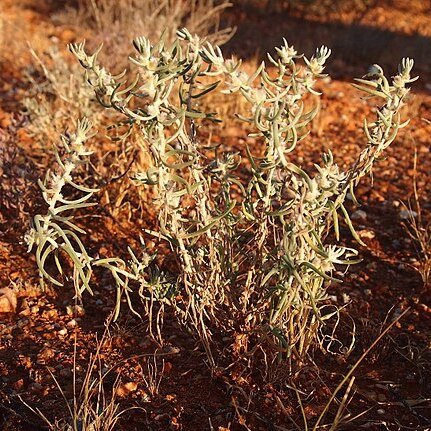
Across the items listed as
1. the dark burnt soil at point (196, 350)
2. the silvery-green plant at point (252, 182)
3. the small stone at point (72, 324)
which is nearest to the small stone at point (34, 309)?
the dark burnt soil at point (196, 350)

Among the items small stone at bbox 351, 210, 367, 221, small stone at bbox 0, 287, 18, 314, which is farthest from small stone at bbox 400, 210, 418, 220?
small stone at bbox 0, 287, 18, 314

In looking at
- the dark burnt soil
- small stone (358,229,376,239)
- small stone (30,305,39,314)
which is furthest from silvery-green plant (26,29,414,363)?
small stone (358,229,376,239)

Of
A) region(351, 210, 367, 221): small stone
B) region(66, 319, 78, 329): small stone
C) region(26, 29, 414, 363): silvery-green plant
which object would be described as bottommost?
region(351, 210, 367, 221): small stone

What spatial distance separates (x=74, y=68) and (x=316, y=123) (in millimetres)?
1629

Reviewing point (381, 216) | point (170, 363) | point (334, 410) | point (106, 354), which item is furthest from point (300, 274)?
point (381, 216)

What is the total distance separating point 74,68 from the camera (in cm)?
444

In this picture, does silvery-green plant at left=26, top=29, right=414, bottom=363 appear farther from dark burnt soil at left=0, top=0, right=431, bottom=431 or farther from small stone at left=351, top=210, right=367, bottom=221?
small stone at left=351, top=210, right=367, bottom=221

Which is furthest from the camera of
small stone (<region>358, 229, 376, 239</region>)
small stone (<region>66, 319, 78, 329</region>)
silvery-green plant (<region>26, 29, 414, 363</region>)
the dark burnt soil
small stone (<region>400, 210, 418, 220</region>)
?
small stone (<region>400, 210, 418, 220</region>)

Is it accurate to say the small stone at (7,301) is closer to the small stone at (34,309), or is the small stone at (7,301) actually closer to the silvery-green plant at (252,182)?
the small stone at (34,309)

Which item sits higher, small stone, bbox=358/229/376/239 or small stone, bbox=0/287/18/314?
small stone, bbox=0/287/18/314

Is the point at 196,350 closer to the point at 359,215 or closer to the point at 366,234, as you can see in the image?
the point at 366,234

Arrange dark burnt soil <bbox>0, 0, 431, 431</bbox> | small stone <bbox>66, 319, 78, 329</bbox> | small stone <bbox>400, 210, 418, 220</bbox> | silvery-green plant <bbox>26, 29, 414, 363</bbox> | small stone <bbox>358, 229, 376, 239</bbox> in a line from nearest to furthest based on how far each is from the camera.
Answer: silvery-green plant <bbox>26, 29, 414, 363</bbox>
dark burnt soil <bbox>0, 0, 431, 431</bbox>
small stone <bbox>66, 319, 78, 329</bbox>
small stone <bbox>358, 229, 376, 239</bbox>
small stone <bbox>400, 210, 418, 220</bbox>

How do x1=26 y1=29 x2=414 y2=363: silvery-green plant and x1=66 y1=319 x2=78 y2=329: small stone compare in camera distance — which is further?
x1=66 y1=319 x2=78 y2=329: small stone

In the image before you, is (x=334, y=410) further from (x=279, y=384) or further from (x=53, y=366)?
(x=53, y=366)
